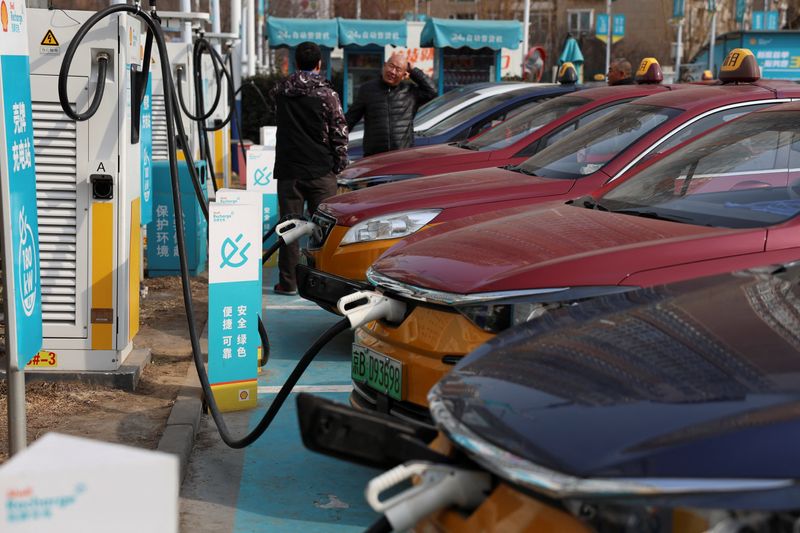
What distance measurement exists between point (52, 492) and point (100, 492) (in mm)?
79

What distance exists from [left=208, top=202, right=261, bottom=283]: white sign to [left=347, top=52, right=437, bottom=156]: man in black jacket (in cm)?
479

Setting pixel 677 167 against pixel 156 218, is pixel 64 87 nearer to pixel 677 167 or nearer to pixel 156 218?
pixel 677 167

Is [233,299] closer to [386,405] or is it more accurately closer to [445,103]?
[386,405]

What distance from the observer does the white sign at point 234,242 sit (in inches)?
230

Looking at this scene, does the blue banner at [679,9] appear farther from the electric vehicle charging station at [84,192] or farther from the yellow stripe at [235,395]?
the yellow stripe at [235,395]

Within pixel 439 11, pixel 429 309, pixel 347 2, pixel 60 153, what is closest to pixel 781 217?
pixel 429 309

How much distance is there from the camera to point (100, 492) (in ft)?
6.30

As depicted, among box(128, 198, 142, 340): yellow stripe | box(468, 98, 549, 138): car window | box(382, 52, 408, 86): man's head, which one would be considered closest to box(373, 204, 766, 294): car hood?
box(128, 198, 142, 340): yellow stripe

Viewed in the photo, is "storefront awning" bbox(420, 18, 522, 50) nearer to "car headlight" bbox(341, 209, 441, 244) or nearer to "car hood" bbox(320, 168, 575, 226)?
"car hood" bbox(320, 168, 575, 226)

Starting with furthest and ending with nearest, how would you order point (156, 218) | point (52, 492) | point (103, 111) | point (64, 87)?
1. point (156, 218)
2. point (103, 111)
3. point (64, 87)
4. point (52, 492)

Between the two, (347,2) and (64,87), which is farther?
(347,2)

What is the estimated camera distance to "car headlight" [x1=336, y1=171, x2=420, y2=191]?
8.65 metres

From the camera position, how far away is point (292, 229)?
6898 millimetres

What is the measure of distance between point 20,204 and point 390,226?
282 cm
